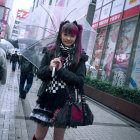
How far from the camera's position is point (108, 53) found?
38.4ft

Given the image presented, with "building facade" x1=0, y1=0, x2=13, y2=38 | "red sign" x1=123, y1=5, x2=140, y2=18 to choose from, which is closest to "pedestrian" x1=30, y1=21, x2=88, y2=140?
"building facade" x1=0, y1=0, x2=13, y2=38

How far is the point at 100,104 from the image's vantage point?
8219 mm

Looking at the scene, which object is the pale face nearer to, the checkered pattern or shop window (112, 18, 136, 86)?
the checkered pattern

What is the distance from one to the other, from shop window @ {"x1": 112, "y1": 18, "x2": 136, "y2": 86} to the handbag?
314 inches

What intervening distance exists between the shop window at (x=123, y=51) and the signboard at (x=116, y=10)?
2.58 feet

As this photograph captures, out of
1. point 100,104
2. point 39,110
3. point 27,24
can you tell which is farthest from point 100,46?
point 39,110

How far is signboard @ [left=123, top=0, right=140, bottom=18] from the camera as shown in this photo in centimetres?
953

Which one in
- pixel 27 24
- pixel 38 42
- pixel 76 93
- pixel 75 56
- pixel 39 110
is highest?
pixel 27 24

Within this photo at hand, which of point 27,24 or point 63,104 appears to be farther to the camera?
point 27,24

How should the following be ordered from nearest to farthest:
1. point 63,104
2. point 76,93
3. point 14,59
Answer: point 63,104, point 76,93, point 14,59

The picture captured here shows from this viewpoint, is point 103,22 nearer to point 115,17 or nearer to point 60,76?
point 115,17

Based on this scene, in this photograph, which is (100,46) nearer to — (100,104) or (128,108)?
(100,104)

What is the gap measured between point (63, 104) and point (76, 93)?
0.26 meters

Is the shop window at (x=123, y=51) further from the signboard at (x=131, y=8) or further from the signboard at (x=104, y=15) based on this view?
the signboard at (x=104, y=15)
